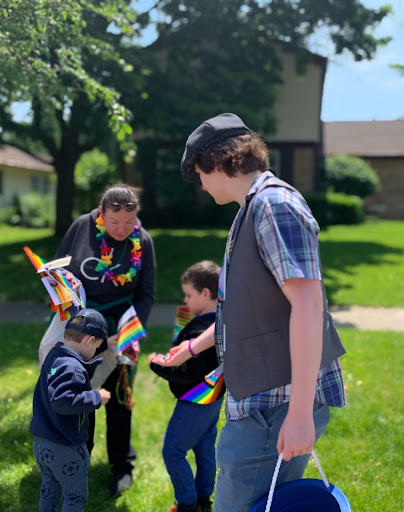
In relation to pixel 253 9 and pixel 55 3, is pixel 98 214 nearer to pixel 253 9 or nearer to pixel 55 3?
pixel 55 3

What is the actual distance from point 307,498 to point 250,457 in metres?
0.34

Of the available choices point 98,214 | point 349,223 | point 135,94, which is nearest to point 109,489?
point 98,214

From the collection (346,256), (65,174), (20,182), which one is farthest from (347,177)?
(20,182)

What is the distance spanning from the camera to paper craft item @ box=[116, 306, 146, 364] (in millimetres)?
3369

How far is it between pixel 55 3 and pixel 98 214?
1661 mm

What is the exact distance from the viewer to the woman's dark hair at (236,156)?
2.03m

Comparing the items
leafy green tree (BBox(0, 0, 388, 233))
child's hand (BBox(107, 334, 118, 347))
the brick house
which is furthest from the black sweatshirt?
the brick house

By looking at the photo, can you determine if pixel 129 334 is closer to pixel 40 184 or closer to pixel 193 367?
pixel 193 367

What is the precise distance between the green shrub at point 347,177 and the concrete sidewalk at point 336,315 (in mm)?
14950

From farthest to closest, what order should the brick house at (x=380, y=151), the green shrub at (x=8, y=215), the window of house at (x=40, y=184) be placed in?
the window of house at (x=40, y=184) → the brick house at (x=380, y=151) → the green shrub at (x=8, y=215)

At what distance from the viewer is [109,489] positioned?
3783 millimetres

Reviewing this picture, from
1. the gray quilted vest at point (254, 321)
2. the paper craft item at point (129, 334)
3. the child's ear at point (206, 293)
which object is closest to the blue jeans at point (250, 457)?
the gray quilted vest at point (254, 321)

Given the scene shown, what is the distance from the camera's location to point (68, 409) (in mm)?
2586

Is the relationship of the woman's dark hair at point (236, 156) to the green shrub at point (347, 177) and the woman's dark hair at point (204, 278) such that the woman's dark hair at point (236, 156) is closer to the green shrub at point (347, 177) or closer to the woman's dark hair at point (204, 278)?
the woman's dark hair at point (204, 278)
